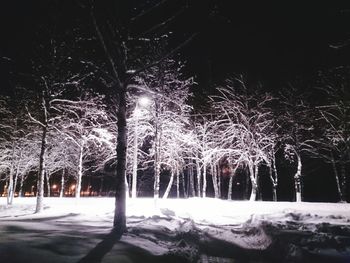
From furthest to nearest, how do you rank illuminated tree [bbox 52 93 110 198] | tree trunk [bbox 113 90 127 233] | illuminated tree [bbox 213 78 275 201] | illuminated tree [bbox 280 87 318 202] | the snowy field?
illuminated tree [bbox 280 87 318 202] → illuminated tree [bbox 213 78 275 201] → illuminated tree [bbox 52 93 110 198] → tree trunk [bbox 113 90 127 233] → the snowy field

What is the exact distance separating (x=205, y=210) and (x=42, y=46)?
555 inches

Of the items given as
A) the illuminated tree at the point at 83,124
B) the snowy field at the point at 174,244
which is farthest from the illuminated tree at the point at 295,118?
the illuminated tree at the point at 83,124

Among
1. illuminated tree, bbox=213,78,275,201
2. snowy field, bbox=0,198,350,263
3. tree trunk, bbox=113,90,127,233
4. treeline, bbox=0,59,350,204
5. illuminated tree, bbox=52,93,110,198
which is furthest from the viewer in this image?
illuminated tree, bbox=213,78,275,201

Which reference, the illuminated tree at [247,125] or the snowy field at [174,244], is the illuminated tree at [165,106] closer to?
the illuminated tree at [247,125]

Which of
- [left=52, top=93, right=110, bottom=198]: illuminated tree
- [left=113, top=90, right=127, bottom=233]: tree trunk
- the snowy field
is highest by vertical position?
[left=52, top=93, right=110, bottom=198]: illuminated tree

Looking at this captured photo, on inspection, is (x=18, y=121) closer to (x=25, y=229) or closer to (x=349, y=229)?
(x=25, y=229)

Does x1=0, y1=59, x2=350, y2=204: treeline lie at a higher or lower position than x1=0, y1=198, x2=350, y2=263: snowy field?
higher

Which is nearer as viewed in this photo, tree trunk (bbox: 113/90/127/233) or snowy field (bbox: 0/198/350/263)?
snowy field (bbox: 0/198/350/263)

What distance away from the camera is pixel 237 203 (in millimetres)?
24969

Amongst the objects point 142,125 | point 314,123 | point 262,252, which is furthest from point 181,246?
point 314,123

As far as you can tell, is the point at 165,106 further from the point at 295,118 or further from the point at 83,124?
the point at 295,118

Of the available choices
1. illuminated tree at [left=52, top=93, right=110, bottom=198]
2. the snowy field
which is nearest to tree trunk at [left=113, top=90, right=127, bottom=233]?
the snowy field

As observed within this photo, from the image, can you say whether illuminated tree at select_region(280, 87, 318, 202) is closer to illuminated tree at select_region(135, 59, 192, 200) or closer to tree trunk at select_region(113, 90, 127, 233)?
illuminated tree at select_region(135, 59, 192, 200)

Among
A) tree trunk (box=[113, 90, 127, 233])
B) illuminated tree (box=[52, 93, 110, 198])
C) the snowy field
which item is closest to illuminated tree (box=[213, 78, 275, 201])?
illuminated tree (box=[52, 93, 110, 198])
